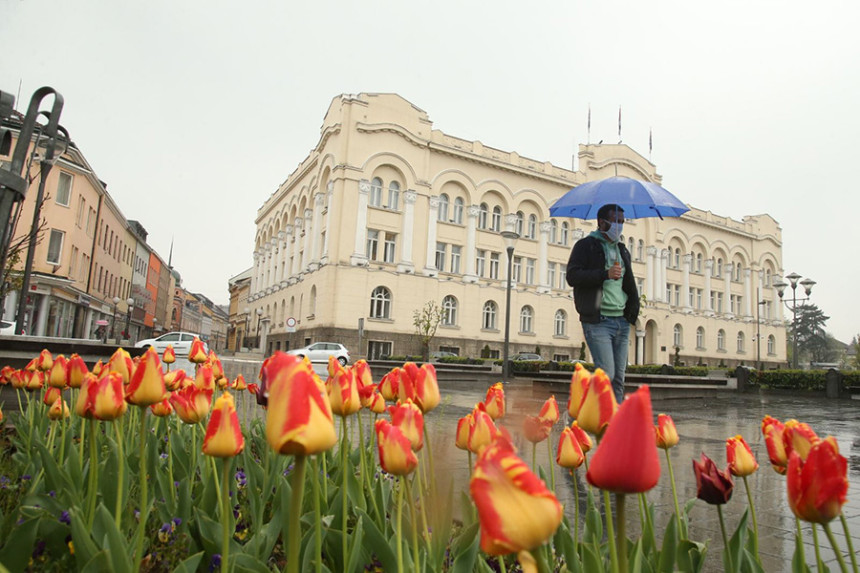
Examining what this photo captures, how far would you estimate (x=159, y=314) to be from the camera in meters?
79.2

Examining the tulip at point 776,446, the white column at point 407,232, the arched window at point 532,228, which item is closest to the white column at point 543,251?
the arched window at point 532,228

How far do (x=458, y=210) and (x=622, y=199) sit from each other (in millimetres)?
31515

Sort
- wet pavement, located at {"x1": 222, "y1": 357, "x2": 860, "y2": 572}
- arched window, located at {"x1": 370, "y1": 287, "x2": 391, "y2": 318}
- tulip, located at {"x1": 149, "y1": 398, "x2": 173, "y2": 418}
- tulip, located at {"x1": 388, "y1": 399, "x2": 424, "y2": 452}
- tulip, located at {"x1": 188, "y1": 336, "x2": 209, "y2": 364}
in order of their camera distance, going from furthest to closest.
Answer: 1. arched window, located at {"x1": 370, "y1": 287, "x2": 391, "y2": 318}
2. tulip, located at {"x1": 188, "y1": 336, "x2": 209, "y2": 364}
3. wet pavement, located at {"x1": 222, "y1": 357, "x2": 860, "y2": 572}
4. tulip, located at {"x1": 149, "y1": 398, "x2": 173, "y2": 418}
5. tulip, located at {"x1": 388, "y1": 399, "x2": 424, "y2": 452}

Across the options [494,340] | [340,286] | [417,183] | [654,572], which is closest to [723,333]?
[494,340]

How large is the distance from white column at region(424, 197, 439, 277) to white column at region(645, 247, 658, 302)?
67.3 feet

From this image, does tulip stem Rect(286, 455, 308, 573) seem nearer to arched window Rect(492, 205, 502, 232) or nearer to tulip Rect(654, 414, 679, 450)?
tulip Rect(654, 414, 679, 450)

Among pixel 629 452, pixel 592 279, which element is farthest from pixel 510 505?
pixel 592 279

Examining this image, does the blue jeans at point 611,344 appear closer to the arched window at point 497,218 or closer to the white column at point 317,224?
the white column at point 317,224

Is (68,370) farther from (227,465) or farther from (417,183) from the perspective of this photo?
(417,183)

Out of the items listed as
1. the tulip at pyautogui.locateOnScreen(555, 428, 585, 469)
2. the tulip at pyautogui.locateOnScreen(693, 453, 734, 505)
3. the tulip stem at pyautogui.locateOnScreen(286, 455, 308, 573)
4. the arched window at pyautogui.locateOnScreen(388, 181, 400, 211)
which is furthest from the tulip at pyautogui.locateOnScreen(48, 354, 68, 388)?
the arched window at pyautogui.locateOnScreen(388, 181, 400, 211)

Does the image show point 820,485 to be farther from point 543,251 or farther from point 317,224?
point 543,251

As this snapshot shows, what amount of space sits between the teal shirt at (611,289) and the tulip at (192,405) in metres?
3.81

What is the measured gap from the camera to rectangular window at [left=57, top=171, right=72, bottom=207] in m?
→ 32.5

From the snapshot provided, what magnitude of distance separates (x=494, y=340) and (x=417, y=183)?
11.4 m
